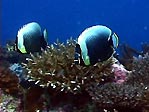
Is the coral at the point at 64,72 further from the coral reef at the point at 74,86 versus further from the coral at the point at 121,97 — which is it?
the coral at the point at 121,97

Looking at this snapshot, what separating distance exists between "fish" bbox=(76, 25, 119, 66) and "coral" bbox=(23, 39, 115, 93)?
1400 mm

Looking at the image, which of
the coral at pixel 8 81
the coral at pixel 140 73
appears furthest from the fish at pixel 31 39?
the coral at pixel 8 81

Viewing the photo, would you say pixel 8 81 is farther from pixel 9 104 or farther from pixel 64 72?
pixel 64 72

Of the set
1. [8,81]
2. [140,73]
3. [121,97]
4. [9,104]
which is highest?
[8,81]

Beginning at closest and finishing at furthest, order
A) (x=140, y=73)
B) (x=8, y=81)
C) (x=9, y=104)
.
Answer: (x=140, y=73) → (x=9, y=104) → (x=8, y=81)

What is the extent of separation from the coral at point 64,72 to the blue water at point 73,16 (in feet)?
61.6

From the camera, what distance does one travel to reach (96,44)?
2975 millimetres

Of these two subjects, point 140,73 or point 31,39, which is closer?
point 31,39

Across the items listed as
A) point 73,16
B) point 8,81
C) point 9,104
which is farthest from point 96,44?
point 73,16

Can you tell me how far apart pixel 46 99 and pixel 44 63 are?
517mm

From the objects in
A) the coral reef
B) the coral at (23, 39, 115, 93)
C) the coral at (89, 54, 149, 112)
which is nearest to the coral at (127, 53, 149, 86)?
the coral reef

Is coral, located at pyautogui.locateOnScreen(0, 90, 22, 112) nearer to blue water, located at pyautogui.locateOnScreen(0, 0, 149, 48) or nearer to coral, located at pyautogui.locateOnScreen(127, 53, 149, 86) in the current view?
coral, located at pyautogui.locateOnScreen(127, 53, 149, 86)

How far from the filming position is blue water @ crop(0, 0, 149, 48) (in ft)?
81.0

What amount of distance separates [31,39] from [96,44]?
83cm
